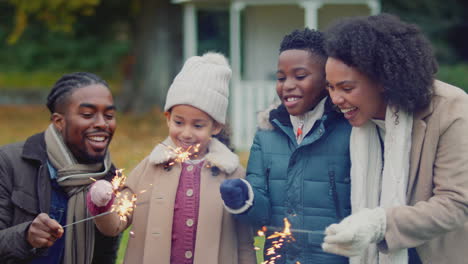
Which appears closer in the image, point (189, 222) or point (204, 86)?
point (189, 222)

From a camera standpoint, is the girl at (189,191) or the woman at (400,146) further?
the girl at (189,191)

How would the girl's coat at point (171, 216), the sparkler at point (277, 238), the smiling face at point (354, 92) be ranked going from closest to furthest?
1. the smiling face at point (354, 92)
2. the sparkler at point (277, 238)
3. the girl's coat at point (171, 216)

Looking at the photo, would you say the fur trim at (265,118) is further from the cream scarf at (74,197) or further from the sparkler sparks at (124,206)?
the cream scarf at (74,197)

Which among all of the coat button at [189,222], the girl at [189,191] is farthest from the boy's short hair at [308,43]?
the coat button at [189,222]

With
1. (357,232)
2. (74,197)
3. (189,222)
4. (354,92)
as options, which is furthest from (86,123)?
(357,232)

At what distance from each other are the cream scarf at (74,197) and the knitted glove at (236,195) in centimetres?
87

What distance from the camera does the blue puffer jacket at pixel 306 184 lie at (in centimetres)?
348

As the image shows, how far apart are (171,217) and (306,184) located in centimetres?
81

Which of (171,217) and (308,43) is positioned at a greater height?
(308,43)

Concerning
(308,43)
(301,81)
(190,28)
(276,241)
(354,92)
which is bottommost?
(276,241)

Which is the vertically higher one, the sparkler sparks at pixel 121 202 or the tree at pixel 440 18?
the tree at pixel 440 18

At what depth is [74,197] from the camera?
11.9 ft

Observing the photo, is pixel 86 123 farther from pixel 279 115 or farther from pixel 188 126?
pixel 279 115

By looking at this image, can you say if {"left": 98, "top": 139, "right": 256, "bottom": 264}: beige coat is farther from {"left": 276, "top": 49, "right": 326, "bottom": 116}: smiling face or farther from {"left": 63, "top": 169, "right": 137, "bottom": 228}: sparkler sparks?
{"left": 276, "top": 49, "right": 326, "bottom": 116}: smiling face
